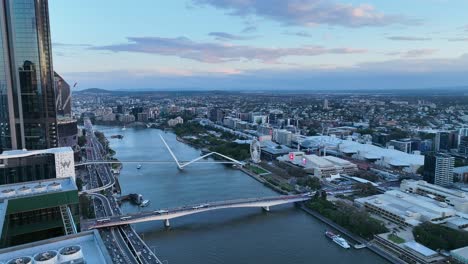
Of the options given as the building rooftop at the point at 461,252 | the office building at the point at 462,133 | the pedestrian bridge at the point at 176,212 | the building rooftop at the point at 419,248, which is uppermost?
the office building at the point at 462,133

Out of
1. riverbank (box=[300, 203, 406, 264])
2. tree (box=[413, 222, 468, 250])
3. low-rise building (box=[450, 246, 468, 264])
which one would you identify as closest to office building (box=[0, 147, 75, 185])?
riverbank (box=[300, 203, 406, 264])

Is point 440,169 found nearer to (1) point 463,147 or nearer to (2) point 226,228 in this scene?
(1) point 463,147

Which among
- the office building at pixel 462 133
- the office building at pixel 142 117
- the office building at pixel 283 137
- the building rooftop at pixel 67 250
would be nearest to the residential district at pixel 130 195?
the building rooftop at pixel 67 250

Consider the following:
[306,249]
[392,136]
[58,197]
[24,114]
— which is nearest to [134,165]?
[24,114]

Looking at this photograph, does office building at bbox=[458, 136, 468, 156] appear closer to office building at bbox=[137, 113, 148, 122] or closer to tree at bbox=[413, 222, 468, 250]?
tree at bbox=[413, 222, 468, 250]

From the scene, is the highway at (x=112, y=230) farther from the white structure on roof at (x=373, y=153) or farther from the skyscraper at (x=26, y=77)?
the white structure on roof at (x=373, y=153)

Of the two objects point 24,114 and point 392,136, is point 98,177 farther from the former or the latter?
point 392,136
